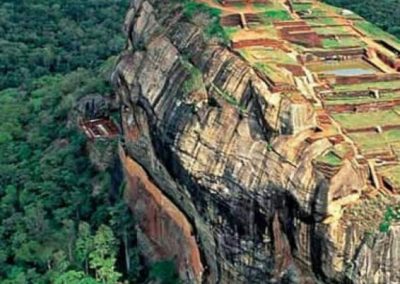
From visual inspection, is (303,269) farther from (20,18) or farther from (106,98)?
(20,18)

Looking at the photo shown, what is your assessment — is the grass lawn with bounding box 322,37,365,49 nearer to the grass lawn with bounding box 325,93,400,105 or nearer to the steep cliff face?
the grass lawn with bounding box 325,93,400,105

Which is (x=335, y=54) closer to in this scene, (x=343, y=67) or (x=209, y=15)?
(x=343, y=67)

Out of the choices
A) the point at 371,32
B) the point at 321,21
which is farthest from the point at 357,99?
the point at 321,21

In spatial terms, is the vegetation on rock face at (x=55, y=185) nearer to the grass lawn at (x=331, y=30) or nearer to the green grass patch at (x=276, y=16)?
the green grass patch at (x=276, y=16)

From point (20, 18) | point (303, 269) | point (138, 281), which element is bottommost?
point (20, 18)

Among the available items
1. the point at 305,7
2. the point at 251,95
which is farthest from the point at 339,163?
the point at 305,7

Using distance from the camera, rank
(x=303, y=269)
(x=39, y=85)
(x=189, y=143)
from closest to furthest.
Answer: (x=303, y=269) → (x=189, y=143) → (x=39, y=85)
